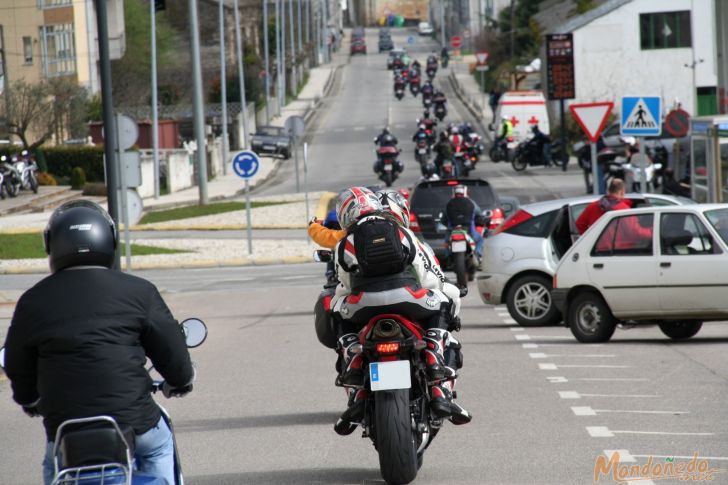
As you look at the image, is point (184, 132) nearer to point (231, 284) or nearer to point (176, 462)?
point (231, 284)

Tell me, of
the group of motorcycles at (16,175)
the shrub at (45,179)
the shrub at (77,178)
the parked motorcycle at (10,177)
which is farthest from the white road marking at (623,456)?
the shrub at (45,179)

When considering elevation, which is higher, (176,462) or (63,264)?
(63,264)

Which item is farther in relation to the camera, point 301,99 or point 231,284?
point 301,99

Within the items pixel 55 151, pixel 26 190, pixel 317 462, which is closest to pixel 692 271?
pixel 317 462

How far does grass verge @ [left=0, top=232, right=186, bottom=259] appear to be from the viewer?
1302 inches

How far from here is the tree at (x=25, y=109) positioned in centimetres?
5481

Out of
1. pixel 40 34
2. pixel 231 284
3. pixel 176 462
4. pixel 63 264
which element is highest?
pixel 40 34

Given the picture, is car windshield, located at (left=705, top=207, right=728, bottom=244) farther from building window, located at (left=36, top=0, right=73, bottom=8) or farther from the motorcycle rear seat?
building window, located at (left=36, top=0, right=73, bottom=8)

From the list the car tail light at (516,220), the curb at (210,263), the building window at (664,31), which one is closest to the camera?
the car tail light at (516,220)

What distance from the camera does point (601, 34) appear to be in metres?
70.6

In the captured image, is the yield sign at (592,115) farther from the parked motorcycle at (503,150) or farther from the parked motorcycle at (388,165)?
the parked motorcycle at (503,150)

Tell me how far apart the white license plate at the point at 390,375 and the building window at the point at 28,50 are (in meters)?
61.4

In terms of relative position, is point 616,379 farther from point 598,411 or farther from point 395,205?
point 395,205

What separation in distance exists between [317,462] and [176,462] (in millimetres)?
3500
